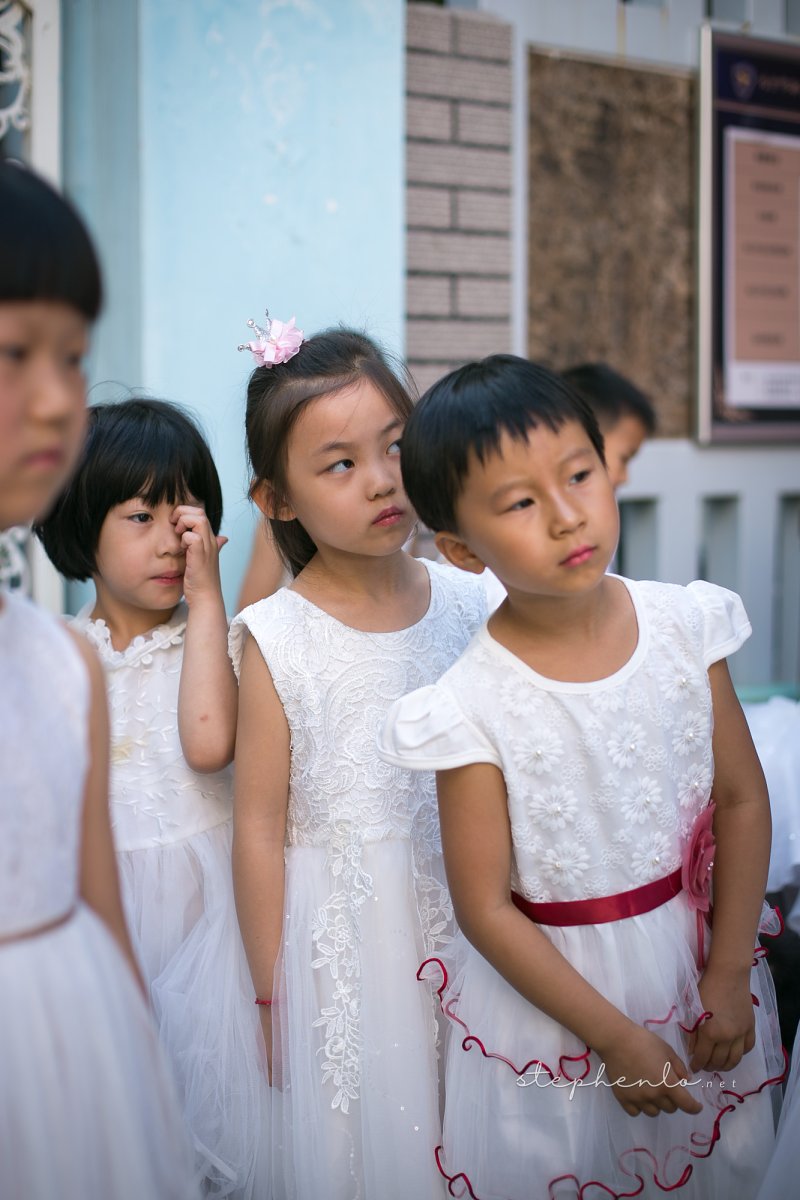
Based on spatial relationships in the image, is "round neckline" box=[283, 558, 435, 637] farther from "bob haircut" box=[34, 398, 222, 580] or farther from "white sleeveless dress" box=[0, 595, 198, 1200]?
"white sleeveless dress" box=[0, 595, 198, 1200]

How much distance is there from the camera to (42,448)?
1.16 m

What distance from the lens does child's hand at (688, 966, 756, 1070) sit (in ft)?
5.66

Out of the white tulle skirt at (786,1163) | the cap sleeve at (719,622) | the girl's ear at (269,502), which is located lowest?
the white tulle skirt at (786,1163)

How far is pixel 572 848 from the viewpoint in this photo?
172 cm

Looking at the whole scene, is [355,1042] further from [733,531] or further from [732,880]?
[733,531]

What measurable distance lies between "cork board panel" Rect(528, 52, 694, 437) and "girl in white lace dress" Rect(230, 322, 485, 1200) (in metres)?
2.44

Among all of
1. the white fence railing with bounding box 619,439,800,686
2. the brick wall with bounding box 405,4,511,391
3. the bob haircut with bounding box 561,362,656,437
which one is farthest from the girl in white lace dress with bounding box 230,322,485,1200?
the white fence railing with bounding box 619,439,800,686

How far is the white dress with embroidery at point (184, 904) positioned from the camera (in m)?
2.06

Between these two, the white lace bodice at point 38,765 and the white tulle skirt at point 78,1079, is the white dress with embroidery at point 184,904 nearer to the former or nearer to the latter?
the white tulle skirt at point 78,1079

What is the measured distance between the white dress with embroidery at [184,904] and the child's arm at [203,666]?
0.13m

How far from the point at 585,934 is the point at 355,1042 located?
1.53 feet

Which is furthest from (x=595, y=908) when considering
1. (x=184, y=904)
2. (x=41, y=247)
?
(x=41, y=247)

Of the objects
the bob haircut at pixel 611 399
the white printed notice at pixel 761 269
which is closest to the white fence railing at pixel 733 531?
the white printed notice at pixel 761 269

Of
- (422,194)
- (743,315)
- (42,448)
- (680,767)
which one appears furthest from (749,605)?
(42,448)
